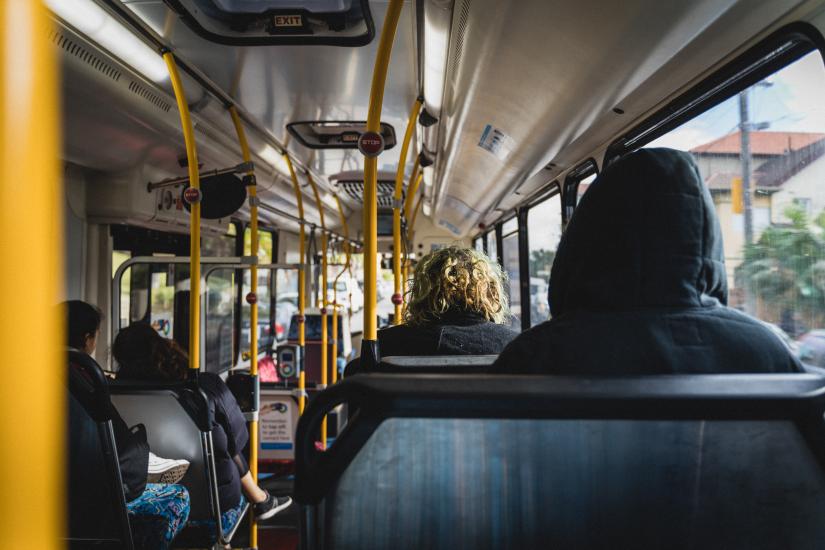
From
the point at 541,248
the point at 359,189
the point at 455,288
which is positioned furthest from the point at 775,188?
the point at 359,189

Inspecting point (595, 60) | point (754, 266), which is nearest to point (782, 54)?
point (595, 60)

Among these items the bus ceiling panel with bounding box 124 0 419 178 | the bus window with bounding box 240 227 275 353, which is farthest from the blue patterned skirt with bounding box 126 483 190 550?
the bus window with bounding box 240 227 275 353

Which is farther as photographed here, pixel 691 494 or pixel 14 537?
pixel 691 494

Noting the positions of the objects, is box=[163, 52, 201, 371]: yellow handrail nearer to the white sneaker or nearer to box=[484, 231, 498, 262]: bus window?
the white sneaker

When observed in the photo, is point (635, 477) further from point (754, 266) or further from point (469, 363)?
point (754, 266)

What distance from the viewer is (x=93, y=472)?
68.1 inches

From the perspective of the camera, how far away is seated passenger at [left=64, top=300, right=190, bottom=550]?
1.85 m

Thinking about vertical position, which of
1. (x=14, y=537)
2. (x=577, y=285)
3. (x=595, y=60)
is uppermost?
(x=595, y=60)

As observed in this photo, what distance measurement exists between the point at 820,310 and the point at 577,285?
113 cm

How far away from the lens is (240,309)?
6375mm

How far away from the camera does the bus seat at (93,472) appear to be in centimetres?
160

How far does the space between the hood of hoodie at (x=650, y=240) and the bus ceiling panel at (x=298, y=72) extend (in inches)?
60.1

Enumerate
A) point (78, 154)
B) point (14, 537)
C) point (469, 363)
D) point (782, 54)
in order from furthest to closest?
point (78, 154), point (782, 54), point (469, 363), point (14, 537)

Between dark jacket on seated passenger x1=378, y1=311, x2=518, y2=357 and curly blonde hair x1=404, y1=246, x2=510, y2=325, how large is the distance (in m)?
0.06
